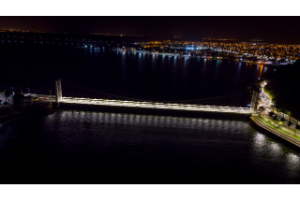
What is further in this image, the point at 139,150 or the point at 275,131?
the point at 275,131

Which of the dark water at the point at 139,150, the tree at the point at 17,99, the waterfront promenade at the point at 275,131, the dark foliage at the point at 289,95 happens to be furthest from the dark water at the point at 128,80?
the tree at the point at 17,99

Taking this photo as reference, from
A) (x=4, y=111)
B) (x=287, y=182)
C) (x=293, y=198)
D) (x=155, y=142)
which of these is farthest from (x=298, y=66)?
(x=4, y=111)

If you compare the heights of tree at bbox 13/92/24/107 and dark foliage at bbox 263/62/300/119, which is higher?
dark foliage at bbox 263/62/300/119

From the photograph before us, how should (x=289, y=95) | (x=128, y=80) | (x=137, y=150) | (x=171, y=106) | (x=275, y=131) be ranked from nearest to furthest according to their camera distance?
1. (x=137, y=150)
2. (x=275, y=131)
3. (x=289, y=95)
4. (x=171, y=106)
5. (x=128, y=80)

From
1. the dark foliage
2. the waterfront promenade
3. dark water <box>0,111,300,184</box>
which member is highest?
the dark foliage

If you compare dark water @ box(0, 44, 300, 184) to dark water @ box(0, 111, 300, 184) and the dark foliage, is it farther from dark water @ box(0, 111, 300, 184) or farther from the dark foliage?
the dark foliage

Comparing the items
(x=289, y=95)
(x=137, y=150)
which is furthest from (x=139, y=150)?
(x=289, y=95)

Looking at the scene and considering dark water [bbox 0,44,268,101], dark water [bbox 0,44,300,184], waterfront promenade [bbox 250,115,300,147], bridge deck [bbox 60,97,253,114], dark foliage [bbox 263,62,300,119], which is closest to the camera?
dark water [bbox 0,44,300,184]

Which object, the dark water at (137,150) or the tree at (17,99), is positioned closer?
the dark water at (137,150)

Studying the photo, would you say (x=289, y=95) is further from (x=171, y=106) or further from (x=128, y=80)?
(x=128, y=80)

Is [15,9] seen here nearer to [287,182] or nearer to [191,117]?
[287,182]

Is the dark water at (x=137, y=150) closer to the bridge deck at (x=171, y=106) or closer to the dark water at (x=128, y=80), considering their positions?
the bridge deck at (x=171, y=106)

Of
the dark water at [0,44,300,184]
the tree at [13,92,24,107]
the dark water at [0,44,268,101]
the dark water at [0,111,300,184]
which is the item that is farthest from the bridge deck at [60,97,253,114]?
the dark water at [0,44,268,101]
